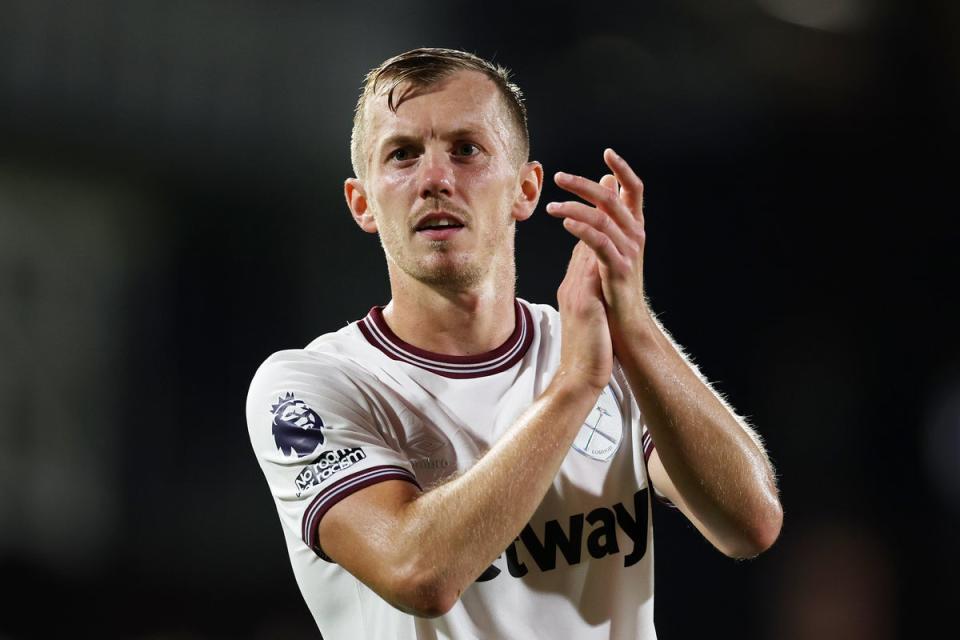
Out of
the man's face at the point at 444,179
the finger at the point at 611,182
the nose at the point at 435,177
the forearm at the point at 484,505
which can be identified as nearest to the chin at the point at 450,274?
the man's face at the point at 444,179

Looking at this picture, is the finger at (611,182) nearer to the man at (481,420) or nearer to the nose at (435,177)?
the man at (481,420)

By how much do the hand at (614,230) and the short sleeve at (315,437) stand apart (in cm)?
47

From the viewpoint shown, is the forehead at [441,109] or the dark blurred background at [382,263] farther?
the dark blurred background at [382,263]

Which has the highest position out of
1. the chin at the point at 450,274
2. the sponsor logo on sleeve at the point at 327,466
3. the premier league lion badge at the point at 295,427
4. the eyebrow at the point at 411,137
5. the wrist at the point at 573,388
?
the eyebrow at the point at 411,137

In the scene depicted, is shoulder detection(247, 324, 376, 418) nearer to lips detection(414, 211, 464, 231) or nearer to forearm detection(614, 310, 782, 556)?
lips detection(414, 211, 464, 231)

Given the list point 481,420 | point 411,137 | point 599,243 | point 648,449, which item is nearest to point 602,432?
point 648,449

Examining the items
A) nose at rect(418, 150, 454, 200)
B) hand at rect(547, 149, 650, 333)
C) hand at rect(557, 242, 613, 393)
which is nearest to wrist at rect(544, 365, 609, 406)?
hand at rect(557, 242, 613, 393)

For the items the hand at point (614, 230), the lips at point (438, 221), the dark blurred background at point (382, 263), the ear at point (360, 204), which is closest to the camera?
the hand at point (614, 230)

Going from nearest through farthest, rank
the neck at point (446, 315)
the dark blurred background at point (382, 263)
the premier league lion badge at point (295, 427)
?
the premier league lion badge at point (295, 427)
the neck at point (446, 315)
the dark blurred background at point (382, 263)

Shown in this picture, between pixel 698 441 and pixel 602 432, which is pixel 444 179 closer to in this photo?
pixel 602 432

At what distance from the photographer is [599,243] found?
5.60ft

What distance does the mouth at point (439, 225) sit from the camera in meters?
2.01

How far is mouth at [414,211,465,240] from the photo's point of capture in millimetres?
2006

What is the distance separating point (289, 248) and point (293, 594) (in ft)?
5.40
